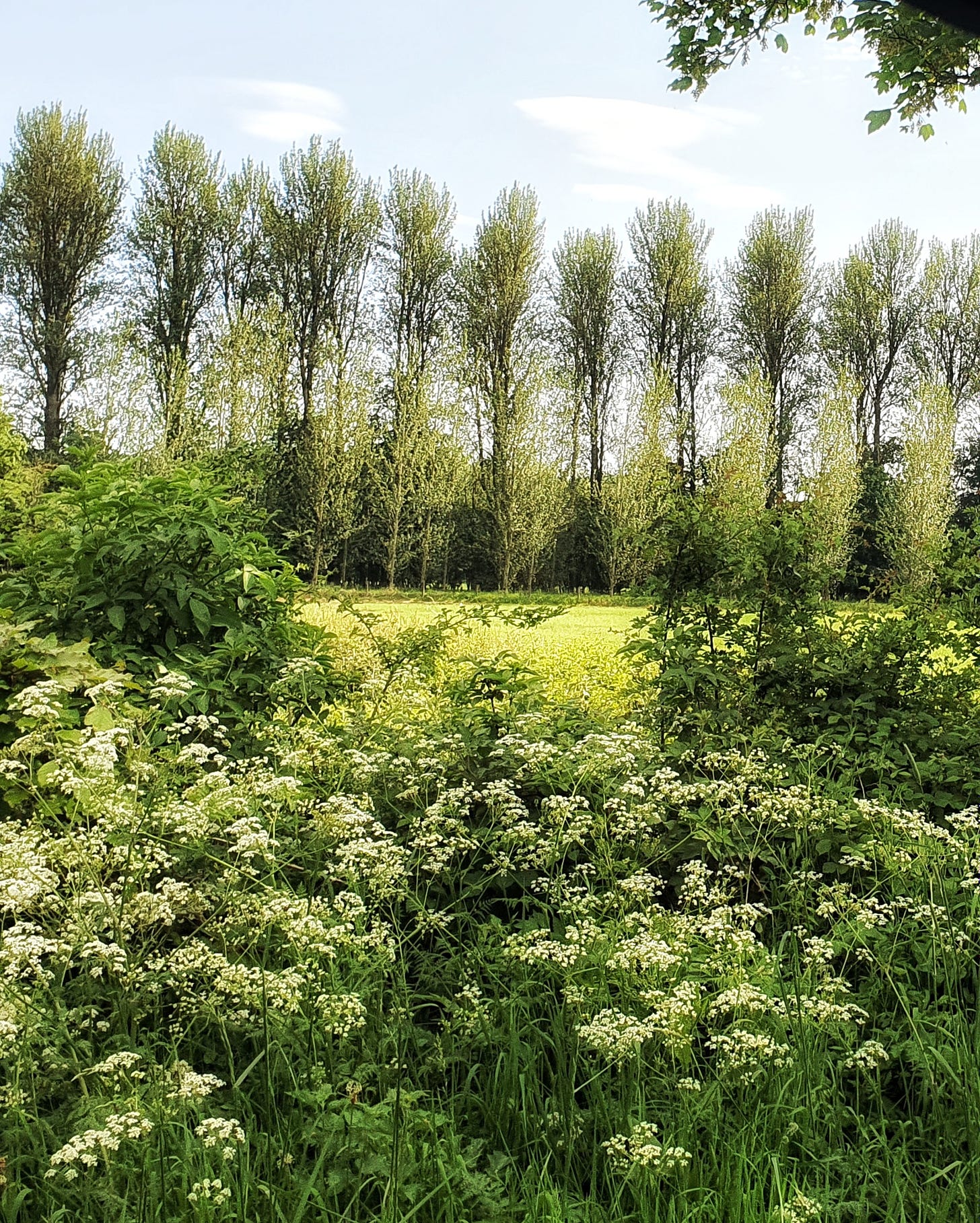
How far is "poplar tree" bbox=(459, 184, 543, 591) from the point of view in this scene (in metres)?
26.5

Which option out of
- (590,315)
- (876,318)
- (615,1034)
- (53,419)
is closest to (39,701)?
(615,1034)

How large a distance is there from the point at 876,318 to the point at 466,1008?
31323 mm

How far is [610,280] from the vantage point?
29453mm

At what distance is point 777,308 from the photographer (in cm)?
2970

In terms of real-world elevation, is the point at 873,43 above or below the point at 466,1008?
above

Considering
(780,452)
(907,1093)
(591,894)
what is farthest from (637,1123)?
(780,452)

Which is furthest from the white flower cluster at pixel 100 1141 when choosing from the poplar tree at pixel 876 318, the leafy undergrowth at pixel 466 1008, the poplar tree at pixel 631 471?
the poplar tree at pixel 876 318

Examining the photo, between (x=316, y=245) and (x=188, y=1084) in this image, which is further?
(x=316, y=245)

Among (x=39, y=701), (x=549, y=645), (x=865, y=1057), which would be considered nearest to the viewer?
(x=865, y=1057)

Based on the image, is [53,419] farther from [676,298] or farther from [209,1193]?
[209,1193]

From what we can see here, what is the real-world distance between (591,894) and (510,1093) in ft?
1.71

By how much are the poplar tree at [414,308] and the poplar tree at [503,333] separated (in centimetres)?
92

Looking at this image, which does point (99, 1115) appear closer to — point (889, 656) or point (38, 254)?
point (889, 656)

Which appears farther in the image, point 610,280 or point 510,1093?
point 610,280
